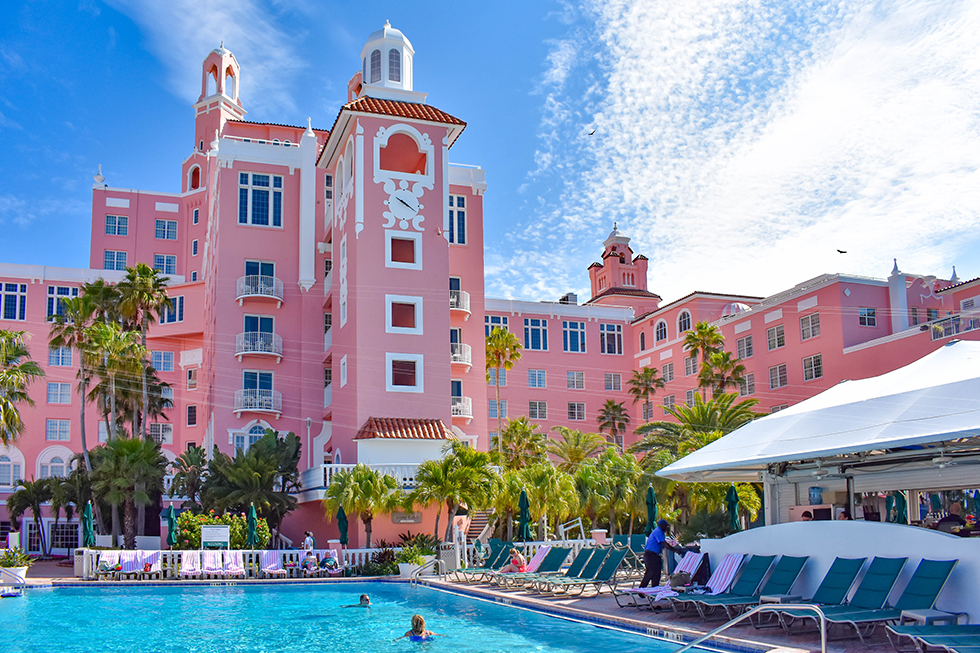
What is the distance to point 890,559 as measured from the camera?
1148cm

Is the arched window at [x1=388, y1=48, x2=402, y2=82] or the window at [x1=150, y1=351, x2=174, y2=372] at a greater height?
the arched window at [x1=388, y1=48, x2=402, y2=82]

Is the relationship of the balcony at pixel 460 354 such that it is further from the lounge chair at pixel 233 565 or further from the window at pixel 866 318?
the window at pixel 866 318

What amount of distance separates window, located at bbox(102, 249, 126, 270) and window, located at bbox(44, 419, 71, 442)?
1138cm

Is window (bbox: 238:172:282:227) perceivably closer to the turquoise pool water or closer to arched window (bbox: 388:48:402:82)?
arched window (bbox: 388:48:402:82)

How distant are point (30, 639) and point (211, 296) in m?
28.0

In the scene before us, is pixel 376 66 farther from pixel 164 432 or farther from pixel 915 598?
pixel 915 598

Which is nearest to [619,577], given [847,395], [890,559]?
[847,395]

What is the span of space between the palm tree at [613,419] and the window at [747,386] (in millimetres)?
9658

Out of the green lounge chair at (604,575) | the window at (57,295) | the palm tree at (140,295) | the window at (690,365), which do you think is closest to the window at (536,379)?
the window at (690,365)

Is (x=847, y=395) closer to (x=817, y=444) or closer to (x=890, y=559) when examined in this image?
(x=817, y=444)

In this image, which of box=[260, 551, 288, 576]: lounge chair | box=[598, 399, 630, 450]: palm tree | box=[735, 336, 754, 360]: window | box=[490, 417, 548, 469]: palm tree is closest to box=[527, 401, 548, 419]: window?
box=[598, 399, 630, 450]: palm tree

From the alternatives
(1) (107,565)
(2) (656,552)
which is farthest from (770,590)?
(1) (107,565)

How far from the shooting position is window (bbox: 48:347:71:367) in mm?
46031

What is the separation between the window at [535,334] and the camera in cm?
5538
